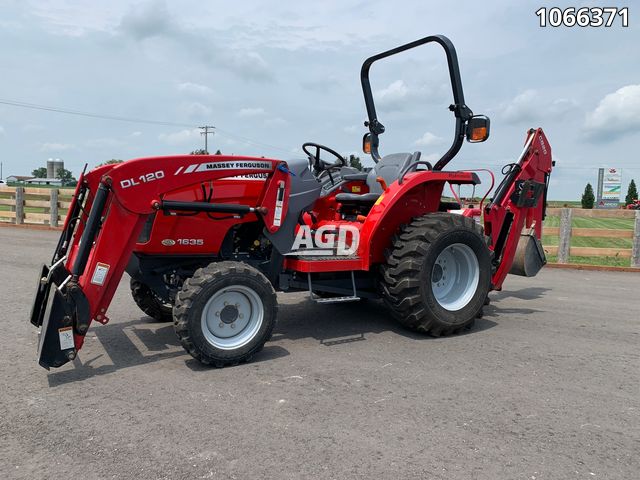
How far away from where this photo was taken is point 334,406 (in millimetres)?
3283

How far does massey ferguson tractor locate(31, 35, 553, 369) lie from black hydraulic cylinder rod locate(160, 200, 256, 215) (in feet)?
0.04

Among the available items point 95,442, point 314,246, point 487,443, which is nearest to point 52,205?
point 314,246

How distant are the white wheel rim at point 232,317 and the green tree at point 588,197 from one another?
181 ft

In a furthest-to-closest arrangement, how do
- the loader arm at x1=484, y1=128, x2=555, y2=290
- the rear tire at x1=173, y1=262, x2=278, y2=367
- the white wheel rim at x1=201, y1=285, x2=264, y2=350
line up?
the loader arm at x1=484, y1=128, x2=555, y2=290 < the white wheel rim at x1=201, y1=285, x2=264, y2=350 < the rear tire at x1=173, y1=262, x2=278, y2=367

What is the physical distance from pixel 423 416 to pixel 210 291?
1.73m

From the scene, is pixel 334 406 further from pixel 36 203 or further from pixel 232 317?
pixel 36 203

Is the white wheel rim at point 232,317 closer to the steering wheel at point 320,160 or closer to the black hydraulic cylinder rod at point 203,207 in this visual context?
the black hydraulic cylinder rod at point 203,207

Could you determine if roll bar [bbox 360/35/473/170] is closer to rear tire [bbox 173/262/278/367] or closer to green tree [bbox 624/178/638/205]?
rear tire [bbox 173/262/278/367]

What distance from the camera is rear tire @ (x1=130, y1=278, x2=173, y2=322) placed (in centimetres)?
515

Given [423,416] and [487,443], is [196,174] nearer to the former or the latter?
[423,416]

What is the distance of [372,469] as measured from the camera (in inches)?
101

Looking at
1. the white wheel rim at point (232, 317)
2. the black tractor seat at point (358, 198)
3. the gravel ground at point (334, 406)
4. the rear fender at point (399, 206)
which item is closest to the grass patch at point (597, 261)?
the gravel ground at point (334, 406)

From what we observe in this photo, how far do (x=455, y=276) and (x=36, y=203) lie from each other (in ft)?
47.3

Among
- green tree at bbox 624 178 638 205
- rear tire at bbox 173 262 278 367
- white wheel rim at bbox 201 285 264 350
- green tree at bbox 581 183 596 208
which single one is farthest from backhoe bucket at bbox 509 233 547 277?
green tree at bbox 624 178 638 205
